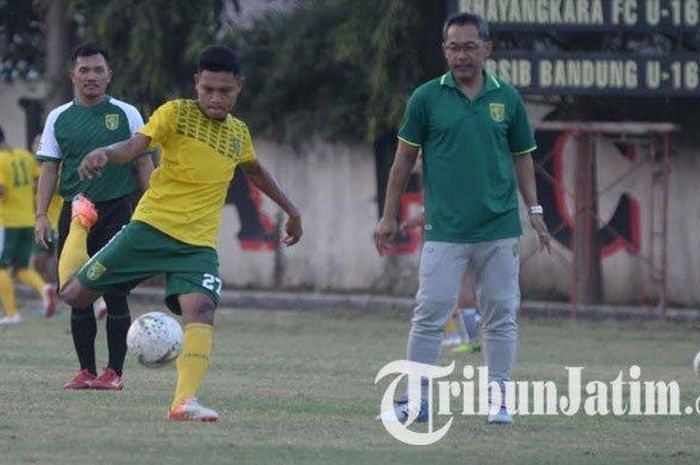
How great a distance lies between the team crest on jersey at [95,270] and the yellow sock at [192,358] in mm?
716

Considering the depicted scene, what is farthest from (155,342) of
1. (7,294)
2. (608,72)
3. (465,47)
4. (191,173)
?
(608,72)

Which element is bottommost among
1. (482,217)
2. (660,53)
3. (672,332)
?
(672,332)

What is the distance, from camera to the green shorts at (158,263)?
10016 mm

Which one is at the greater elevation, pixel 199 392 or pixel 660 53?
pixel 660 53

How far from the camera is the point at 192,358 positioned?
9797 mm

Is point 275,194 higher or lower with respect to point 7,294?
higher

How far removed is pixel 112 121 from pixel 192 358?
2543 mm

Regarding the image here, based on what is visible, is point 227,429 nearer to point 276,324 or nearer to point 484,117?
point 484,117

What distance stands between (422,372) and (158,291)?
14947mm

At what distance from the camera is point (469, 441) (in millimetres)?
9453

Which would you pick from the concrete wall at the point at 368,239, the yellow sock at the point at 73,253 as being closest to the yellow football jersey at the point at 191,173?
the yellow sock at the point at 73,253

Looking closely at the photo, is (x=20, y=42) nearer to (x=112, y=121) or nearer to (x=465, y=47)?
(x=112, y=121)

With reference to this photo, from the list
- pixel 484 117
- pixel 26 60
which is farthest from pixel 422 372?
pixel 26 60

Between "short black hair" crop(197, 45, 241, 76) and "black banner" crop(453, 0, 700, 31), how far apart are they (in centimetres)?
997
